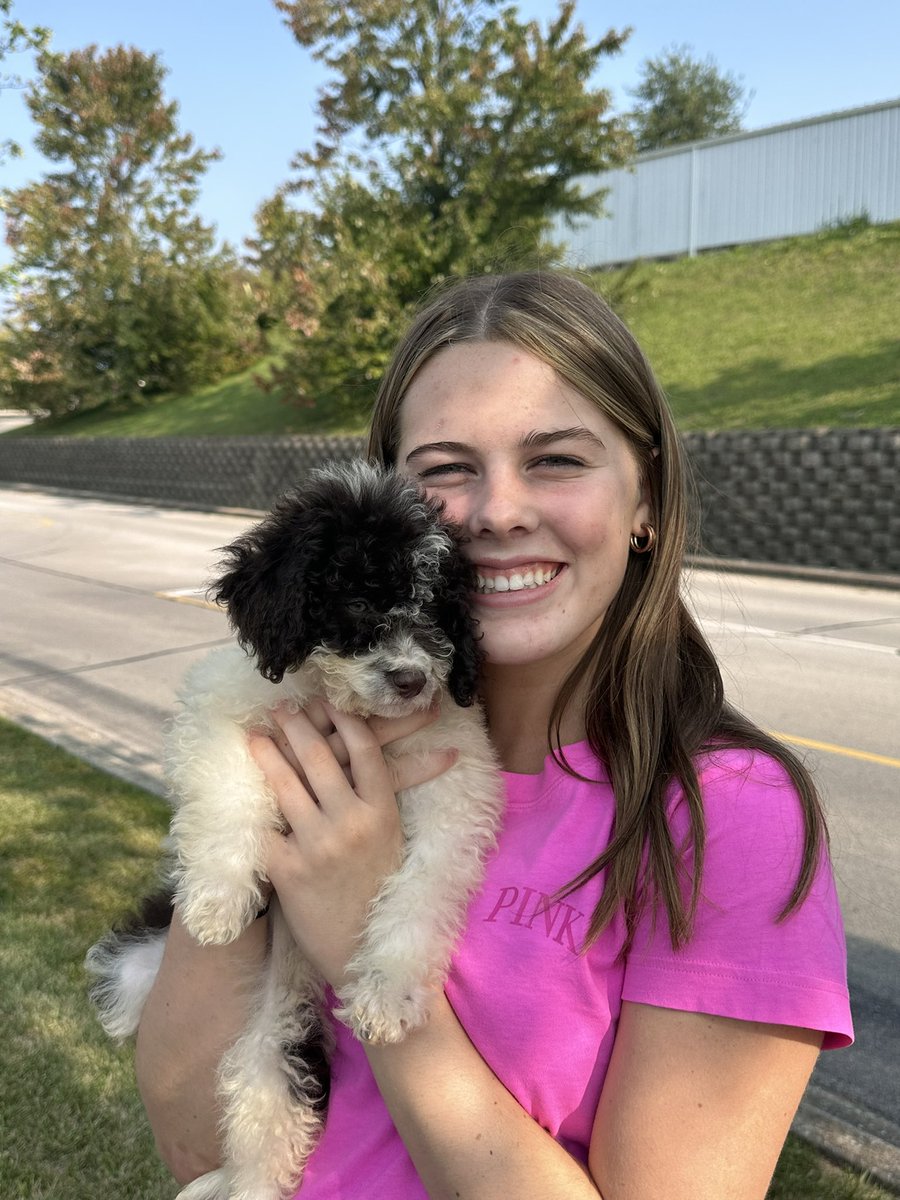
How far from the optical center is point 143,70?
3966cm

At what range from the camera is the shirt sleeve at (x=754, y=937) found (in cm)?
134

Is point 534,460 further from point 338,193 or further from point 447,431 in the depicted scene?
point 338,193

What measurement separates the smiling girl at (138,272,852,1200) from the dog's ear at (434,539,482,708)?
1.7 inches

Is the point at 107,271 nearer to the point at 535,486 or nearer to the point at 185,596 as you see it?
the point at 185,596

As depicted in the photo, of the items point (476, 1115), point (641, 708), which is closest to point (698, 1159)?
point (476, 1115)

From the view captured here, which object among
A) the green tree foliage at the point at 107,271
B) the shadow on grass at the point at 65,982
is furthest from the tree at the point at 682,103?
the shadow on grass at the point at 65,982

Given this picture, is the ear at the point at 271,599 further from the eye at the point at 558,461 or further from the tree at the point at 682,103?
the tree at the point at 682,103

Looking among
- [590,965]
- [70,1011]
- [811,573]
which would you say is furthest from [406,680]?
[811,573]

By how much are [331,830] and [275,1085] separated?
0.61m

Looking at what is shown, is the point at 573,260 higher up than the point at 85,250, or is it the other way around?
the point at 85,250

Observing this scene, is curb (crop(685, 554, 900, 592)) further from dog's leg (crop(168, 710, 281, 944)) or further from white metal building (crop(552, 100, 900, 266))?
white metal building (crop(552, 100, 900, 266))

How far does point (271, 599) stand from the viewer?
83.0 inches

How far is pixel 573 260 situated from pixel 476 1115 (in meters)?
2.48

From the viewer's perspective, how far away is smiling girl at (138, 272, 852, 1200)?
137cm
